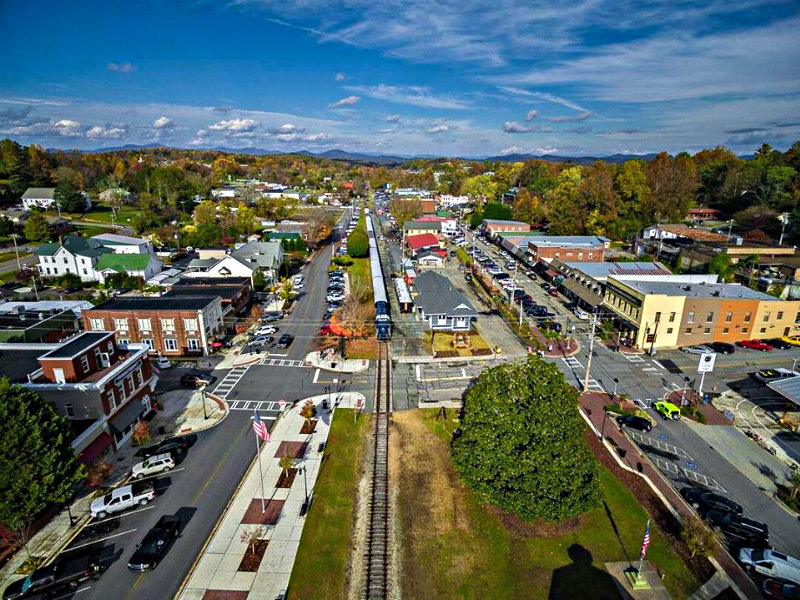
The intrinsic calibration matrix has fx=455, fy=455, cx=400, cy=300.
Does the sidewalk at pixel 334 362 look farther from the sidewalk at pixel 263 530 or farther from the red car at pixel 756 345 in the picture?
the red car at pixel 756 345

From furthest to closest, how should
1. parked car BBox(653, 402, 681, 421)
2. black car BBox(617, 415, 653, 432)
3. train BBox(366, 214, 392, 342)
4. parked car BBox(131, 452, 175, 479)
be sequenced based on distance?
train BBox(366, 214, 392, 342) → parked car BBox(653, 402, 681, 421) → black car BBox(617, 415, 653, 432) → parked car BBox(131, 452, 175, 479)

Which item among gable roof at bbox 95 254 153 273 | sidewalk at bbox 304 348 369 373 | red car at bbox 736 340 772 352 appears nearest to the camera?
sidewalk at bbox 304 348 369 373

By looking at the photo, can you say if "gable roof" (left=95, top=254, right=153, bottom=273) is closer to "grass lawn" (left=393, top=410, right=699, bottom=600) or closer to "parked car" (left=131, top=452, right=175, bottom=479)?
"parked car" (left=131, top=452, right=175, bottom=479)

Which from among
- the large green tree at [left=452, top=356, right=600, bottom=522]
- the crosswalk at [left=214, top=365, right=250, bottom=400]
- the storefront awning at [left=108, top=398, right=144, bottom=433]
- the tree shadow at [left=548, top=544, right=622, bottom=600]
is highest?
the large green tree at [left=452, top=356, right=600, bottom=522]

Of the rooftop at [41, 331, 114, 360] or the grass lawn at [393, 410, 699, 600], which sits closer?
the grass lawn at [393, 410, 699, 600]

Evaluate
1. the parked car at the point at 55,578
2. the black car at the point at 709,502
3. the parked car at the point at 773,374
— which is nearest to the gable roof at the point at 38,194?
the parked car at the point at 55,578

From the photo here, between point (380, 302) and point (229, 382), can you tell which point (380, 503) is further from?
point (380, 302)

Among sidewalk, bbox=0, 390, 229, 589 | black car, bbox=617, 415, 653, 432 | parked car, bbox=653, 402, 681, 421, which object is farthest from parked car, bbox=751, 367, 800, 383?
sidewalk, bbox=0, 390, 229, 589

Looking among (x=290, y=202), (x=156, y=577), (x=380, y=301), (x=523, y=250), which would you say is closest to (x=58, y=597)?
(x=156, y=577)
